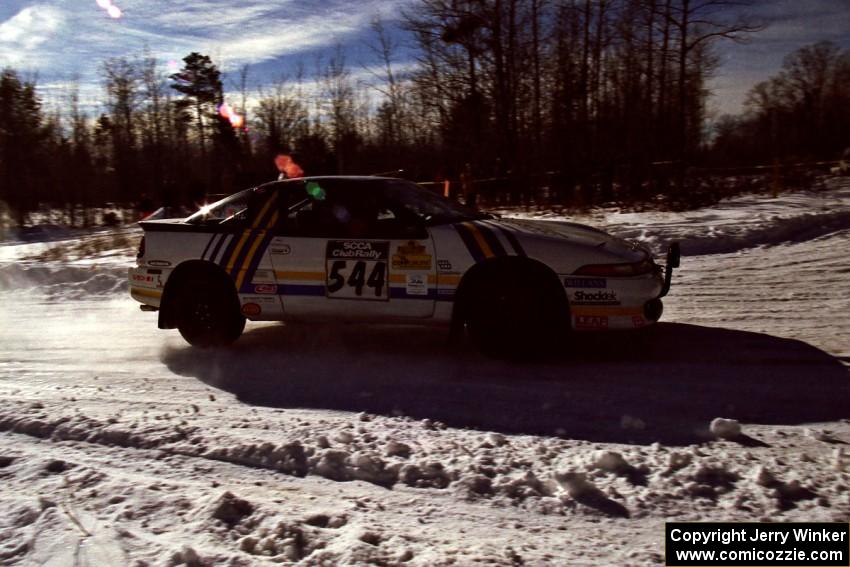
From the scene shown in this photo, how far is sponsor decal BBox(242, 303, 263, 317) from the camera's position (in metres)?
5.78

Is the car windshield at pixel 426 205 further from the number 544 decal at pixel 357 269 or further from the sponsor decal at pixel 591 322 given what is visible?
the sponsor decal at pixel 591 322

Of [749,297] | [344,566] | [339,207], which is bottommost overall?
[344,566]

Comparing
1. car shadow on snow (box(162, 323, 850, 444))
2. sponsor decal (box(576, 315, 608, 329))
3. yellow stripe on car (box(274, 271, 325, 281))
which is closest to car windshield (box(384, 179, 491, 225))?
yellow stripe on car (box(274, 271, 325, 281))

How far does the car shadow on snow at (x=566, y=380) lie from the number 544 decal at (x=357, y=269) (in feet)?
1.89

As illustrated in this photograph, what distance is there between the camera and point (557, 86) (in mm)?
21984

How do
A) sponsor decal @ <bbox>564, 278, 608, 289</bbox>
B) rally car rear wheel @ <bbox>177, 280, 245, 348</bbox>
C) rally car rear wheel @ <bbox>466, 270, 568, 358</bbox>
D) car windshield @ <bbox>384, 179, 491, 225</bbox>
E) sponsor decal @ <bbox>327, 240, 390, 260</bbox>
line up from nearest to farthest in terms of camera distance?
sponsor decal @ <bbox>564, 278, 608, 289</bbox> < rally car rear wheel @ <bbox>466, 270, 568, 358</bbox> < sponsor decal @ <bbox>327, 240, 390, 260</bbox> < car windshield @ <bbox>384, 179, 491, 225</bbox> < rally car rear wheel @ <bbox>177, 280, 245, 348</bbox>

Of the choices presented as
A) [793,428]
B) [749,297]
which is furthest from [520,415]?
[749,297]

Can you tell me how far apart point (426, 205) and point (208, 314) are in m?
2.18

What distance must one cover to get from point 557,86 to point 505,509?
20.9m

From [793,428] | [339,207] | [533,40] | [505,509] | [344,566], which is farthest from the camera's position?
[533,40]

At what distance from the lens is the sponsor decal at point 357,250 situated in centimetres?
538

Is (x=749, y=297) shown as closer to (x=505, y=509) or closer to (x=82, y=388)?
(x=505, y=509)
